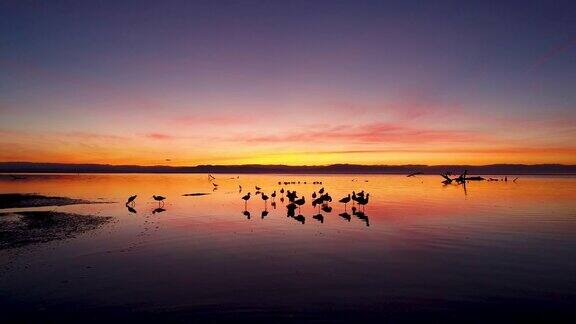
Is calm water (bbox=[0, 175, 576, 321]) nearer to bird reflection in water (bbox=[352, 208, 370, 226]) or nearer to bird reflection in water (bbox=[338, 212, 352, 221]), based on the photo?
bird reflection in water (bbox=[352, 208, 370, 226])

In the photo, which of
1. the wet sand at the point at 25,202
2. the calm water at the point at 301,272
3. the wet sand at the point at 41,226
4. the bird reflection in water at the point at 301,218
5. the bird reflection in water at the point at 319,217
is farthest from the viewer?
the wet sand at the point at 25,202

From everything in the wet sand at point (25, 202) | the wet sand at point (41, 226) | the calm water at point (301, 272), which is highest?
the wet sand at point (25, 202)

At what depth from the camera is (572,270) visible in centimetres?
1469

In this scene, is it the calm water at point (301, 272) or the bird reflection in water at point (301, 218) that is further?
the bird reflection in water at point (301, 218)

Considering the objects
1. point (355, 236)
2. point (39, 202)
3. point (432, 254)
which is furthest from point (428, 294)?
point (39, 202)

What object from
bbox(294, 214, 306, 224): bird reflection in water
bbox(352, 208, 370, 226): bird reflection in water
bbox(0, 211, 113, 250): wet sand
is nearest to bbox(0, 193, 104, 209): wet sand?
bbox(0, 211, 113, 250): wet sand

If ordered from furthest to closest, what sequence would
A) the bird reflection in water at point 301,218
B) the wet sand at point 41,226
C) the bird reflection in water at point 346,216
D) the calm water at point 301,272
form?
the bird reflection in water at point 346,216 < the bird reflection in water at point 301,218 < the wet sand at point 41,226 < the calm water at point 301,272

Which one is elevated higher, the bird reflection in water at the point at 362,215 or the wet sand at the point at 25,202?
the wet sand at the point at 25,202

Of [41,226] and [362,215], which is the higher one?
[362,215]

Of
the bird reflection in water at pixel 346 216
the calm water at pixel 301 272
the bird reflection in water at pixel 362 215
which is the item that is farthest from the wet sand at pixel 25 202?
the bird reflection in water at pixel 362 215

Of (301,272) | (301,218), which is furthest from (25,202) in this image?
(301,272)

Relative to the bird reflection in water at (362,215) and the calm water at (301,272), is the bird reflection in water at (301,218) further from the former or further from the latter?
the bird reflection in water at (362,215)

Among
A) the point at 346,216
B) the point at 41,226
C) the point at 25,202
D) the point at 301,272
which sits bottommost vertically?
the point at 301,272

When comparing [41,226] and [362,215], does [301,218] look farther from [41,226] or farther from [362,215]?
[41,226]
